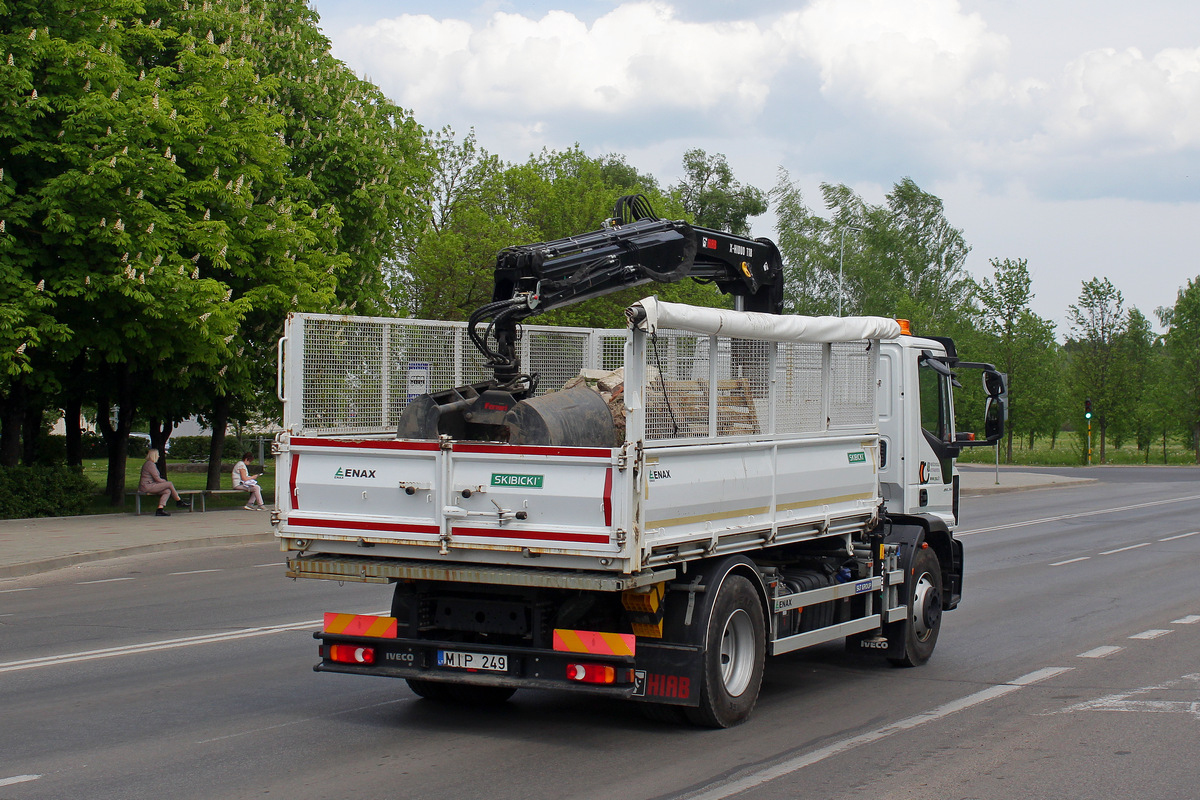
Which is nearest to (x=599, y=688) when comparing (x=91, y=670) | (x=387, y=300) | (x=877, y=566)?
(x=877, y=566)

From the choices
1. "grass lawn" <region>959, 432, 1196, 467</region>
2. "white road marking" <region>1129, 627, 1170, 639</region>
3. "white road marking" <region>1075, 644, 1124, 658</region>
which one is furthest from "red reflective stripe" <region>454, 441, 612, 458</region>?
"grass lawn" <region>959, 432, 1196, 467</region>

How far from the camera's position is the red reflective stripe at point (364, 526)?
22.4 feet

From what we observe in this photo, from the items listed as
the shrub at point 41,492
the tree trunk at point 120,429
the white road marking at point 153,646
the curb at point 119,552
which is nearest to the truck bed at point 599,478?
the white road marking at point 153,646

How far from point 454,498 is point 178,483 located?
1353 inches

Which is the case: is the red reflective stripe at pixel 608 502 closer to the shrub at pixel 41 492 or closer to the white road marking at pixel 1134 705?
the white road marking at pixel 1134 705

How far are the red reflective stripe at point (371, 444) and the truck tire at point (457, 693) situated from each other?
1.77m

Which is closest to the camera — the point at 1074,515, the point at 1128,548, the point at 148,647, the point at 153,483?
the point at 148,647

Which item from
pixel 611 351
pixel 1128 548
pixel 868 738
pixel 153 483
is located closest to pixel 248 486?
pixel 153 483

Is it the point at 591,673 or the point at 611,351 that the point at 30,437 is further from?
the point at 591,673

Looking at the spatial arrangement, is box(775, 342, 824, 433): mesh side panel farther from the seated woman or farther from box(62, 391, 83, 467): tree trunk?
box(62, 391, 83, 467): tree trunk

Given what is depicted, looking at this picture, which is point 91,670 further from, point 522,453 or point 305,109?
point 305,109

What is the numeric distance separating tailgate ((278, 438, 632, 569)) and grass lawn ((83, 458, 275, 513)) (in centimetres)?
1753

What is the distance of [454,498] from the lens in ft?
22.1

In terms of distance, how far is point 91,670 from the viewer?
8914 mm
